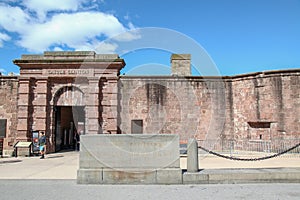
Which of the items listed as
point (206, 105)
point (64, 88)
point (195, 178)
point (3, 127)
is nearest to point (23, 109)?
point (3, 127)

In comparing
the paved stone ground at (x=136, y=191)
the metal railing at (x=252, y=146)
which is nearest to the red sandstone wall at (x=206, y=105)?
the metal railing at (x=252, y=146)

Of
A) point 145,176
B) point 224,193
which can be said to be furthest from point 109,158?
point 224,193

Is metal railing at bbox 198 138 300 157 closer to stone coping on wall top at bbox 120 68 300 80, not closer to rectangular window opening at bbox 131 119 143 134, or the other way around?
rectangular window opening at bbox 131 119 143 134

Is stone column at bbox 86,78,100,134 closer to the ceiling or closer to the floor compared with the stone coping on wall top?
closer to the floor

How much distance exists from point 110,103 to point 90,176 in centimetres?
929

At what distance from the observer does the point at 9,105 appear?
16.2m

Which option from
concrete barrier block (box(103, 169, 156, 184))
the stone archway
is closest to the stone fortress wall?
the stone archway

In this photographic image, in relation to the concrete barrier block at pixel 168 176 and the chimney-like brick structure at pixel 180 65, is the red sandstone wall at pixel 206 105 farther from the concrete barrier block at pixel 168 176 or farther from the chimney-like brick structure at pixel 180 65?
the concrete barrier block at pixel 168 176

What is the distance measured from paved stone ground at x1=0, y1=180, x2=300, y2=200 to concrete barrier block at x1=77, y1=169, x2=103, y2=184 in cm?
23

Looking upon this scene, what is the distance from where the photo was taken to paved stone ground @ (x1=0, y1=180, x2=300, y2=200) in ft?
18.6

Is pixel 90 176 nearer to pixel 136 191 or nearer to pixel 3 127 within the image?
pixel 136 191

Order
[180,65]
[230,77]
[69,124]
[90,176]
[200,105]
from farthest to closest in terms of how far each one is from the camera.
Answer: [69,124] < [180,65] < [230,77] < [200,105] < [90,176]

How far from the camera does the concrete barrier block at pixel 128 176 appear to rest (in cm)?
700

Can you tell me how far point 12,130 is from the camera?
52.9ft
